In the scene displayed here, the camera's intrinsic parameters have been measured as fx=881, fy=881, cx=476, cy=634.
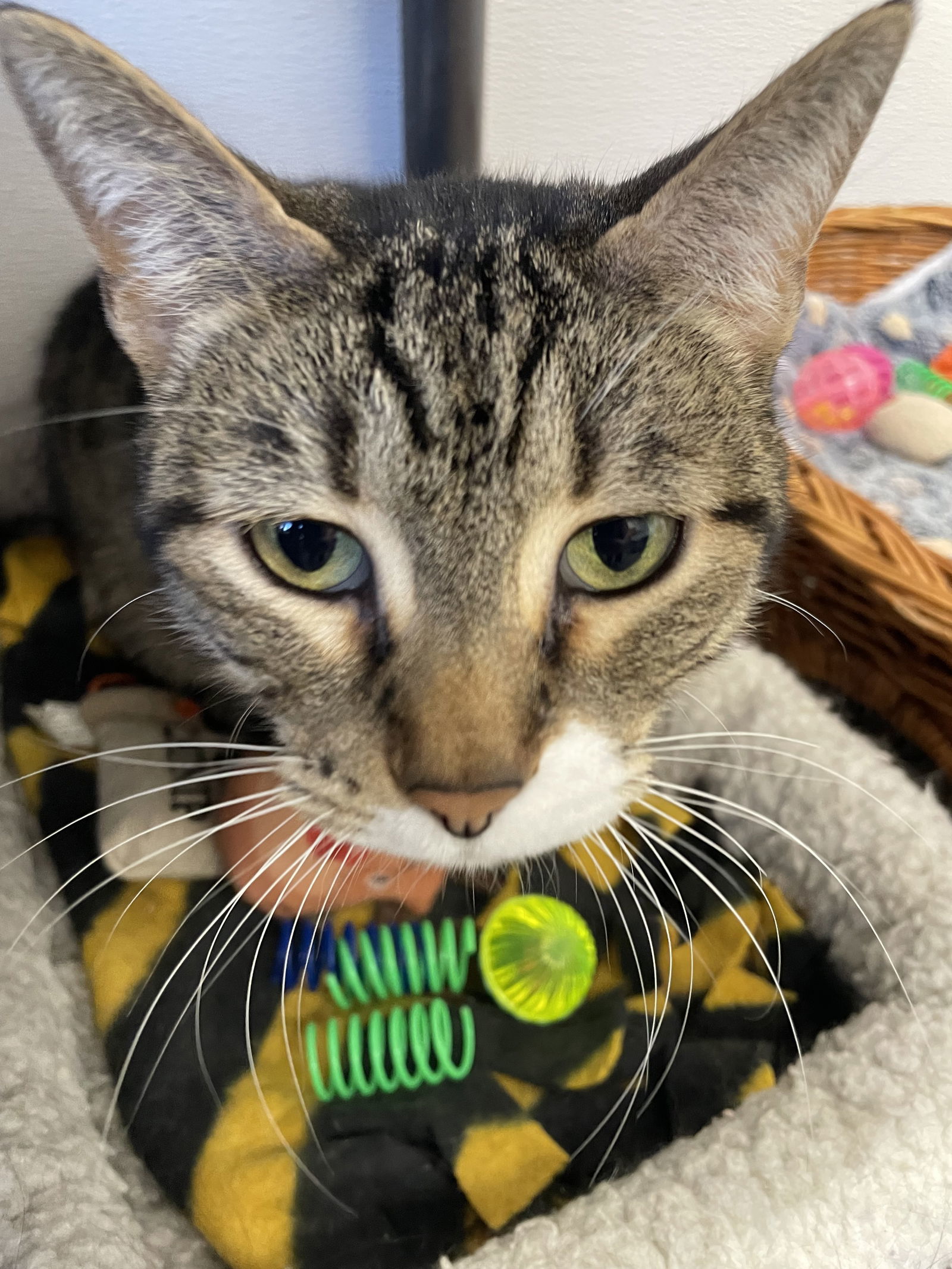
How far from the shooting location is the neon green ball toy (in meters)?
0.96

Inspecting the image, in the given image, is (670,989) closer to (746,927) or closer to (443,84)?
(746,927)

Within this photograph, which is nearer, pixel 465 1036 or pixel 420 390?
pixel 420 390

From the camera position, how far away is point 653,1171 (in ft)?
2.80

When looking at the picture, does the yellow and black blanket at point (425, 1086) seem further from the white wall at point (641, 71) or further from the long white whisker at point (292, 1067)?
the white wall at point (641, 71)

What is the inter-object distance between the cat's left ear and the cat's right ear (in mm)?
281

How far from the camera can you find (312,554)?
0.72 m

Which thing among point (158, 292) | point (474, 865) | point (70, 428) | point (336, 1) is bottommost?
point (474, 865)

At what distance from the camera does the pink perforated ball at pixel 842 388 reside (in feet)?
5.21

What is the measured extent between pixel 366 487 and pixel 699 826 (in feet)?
2.45

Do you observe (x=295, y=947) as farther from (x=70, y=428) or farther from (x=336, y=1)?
(x=336, y=1)

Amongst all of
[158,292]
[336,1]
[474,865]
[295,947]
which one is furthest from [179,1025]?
[336,1]

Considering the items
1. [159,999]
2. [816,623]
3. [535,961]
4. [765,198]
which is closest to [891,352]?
[816,623]

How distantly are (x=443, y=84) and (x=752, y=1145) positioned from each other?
1.45m

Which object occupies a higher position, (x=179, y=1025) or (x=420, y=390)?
(x=420, y=390)
